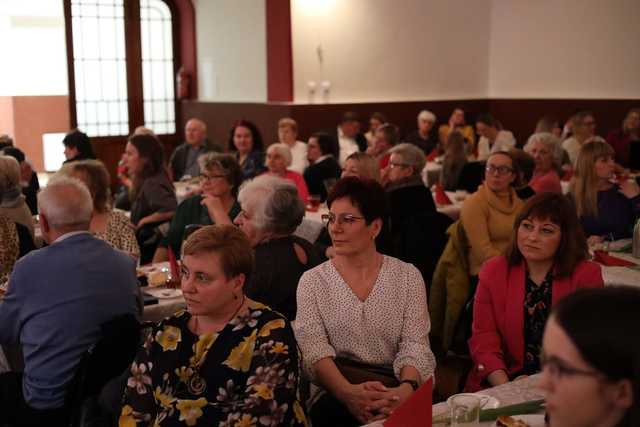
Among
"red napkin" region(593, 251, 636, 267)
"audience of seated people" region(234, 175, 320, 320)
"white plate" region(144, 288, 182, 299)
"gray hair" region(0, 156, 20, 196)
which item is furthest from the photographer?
"gray hair" region(0, 156, 20, 196)

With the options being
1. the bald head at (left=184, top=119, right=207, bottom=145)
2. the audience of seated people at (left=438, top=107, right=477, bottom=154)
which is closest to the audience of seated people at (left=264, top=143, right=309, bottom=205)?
the bald head at (left=184, top=119, right=207, bottom=145)

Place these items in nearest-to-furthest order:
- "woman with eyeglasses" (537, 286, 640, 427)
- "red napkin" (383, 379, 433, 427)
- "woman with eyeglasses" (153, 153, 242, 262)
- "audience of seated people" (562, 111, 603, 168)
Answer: "woman with eyeglasses" (537, 286, 640, 427) → "red napkin" (383, 379, 433, 427) → "woman with eyeglasses" (153, 153, 242, 262) → "audience of seated people" (562, 111, 603, 168)

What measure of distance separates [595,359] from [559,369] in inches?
2.8

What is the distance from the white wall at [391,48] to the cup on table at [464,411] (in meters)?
9.16

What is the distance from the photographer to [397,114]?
1230 cm

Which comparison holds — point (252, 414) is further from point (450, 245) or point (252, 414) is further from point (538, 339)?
point (450, 245)

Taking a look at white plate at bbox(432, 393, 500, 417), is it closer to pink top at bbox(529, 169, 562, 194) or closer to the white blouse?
the white blouse

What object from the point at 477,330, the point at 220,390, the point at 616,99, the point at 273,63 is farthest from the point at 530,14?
the point at 220,390

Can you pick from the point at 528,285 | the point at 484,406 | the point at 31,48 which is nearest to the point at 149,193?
the point at 528,285

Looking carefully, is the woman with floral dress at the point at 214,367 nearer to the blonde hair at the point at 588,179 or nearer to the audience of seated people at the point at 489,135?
the blonde hair at the point at 588,179

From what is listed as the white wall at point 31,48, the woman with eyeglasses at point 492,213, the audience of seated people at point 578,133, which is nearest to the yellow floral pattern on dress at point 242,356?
the woman with eyeglasses at point 492,213

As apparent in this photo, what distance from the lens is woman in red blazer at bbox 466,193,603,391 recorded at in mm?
3154

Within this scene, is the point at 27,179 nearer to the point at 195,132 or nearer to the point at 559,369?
the point at 195,132

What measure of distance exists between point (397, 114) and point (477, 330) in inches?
366
